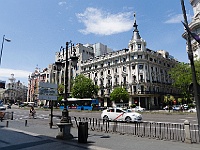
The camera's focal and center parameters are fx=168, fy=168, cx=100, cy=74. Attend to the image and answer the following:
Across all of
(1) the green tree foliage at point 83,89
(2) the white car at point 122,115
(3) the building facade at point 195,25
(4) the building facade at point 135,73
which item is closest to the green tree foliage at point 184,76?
(3) the building facade at point 195,25

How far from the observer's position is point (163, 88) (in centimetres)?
5731

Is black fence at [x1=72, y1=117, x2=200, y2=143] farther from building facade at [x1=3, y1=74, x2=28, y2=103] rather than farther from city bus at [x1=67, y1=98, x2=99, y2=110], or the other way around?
building facade at [x1=3, y1=74, x2=28, y2=103]

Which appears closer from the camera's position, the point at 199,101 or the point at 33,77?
the point at 199,101

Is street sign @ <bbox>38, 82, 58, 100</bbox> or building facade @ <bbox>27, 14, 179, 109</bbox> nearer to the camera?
street sign @ <bbox>38, 82, 58, 100</bbox>

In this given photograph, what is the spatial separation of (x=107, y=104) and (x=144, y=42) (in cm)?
2368

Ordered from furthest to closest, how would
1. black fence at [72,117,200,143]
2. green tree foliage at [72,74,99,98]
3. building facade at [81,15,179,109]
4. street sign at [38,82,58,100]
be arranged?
green tree foliage at [72,74,99,98], building facade at [81,15,179,109], street sign at [38,82,58,100], black fence at [72,117,200,143]

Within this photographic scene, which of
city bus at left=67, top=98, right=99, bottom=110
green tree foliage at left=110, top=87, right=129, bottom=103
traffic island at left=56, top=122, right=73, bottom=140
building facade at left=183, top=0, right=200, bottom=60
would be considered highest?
building facade at left=183, top=0, right=200, bottom=60

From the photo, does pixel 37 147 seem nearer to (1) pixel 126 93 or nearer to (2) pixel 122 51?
(1) pixel 126 93

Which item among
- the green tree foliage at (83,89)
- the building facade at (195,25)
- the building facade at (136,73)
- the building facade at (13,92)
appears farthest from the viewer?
the building facade at (13,92)

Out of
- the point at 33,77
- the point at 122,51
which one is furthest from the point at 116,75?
the point at 33,77

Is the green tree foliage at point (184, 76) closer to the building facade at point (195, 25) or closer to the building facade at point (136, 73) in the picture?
the building facade at point (195, 25)

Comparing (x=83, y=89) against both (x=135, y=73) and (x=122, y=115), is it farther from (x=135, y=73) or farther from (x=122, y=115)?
(x=122, y=115)

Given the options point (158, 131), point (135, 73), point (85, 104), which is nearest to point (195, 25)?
point (135, 73)

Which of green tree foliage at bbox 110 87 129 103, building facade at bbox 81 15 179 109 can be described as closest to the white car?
green tree foliage at bbox 110 87 129 103
